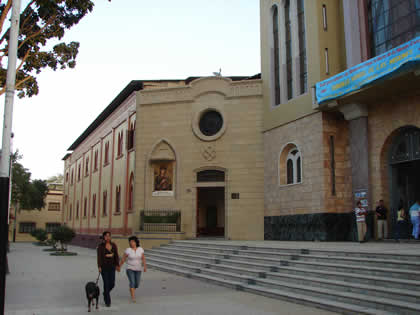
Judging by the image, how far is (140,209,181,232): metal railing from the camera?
2345 cm

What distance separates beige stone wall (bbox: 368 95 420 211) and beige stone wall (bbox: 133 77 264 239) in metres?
6.71

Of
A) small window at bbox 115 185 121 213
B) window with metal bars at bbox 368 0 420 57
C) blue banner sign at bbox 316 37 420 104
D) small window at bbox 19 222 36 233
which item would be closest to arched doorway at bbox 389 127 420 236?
blue banner sign at bbox 316 37 420 104

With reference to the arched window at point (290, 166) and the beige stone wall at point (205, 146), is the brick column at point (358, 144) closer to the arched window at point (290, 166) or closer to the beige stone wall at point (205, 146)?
the arched window at point (290, 166)

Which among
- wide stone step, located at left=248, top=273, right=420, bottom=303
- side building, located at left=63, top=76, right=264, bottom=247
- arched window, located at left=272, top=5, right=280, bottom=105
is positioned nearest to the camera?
wide stone step, located at left=248, top=273, right=420, bottom=303

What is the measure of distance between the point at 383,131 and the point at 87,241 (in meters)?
29.0

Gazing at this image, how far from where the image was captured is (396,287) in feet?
28.3

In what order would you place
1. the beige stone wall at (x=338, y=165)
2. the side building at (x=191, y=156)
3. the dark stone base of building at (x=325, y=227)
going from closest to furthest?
the dark stone base of building at (x=325, y=227) < the beige stone wall at (x=338, y=165) < the side building at (x=191, y=156)

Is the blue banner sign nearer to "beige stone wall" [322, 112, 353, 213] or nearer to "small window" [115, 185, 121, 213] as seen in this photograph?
"beige stone wall" [322, 112, 353, 213]

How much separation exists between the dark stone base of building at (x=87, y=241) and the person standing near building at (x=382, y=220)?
22.8 metres

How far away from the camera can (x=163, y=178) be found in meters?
24.7

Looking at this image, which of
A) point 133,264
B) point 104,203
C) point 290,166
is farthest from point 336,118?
point 104,203

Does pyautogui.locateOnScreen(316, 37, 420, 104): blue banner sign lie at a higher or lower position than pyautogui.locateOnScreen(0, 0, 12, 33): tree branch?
higher

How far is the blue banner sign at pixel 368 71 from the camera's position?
13.4 metres

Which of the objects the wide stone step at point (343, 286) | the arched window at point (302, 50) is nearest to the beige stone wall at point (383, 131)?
the arched window at point (302, 50)
